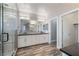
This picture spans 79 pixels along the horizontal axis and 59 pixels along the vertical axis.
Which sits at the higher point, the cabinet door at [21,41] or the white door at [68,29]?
the white door at [68,29]

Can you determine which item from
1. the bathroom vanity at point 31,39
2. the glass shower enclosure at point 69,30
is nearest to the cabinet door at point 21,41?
the bathroom vanity at point 31,39

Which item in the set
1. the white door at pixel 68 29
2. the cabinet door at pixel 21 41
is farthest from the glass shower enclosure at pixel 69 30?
the cabinet door at pixel 21 41

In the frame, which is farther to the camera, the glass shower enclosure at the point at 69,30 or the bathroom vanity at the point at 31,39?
the glass shower enclosure at the point at 69,30

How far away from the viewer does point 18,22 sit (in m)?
1.96

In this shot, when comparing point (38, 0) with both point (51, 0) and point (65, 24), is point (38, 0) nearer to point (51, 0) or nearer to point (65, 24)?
point (51, 0)

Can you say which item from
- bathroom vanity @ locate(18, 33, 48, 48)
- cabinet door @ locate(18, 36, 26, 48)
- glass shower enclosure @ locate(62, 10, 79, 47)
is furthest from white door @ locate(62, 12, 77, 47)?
cabinet door @ locate(18, 36, 26, 48)

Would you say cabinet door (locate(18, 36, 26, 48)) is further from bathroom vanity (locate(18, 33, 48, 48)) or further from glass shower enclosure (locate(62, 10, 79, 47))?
glass shower enclosure (locate(62, 10, 79, 47))

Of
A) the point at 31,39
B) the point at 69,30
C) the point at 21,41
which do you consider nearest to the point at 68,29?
the point at 69,30

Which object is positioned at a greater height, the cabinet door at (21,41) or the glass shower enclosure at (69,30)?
the glass shower enclosure at (69,30)

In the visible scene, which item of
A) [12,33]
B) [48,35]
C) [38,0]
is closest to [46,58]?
[38,0]

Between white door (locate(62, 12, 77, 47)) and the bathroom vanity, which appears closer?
the bathroom vanity

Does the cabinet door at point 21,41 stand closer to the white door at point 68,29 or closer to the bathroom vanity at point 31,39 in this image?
the bathroom vanity at point 31,39

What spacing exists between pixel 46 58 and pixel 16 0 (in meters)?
0.80

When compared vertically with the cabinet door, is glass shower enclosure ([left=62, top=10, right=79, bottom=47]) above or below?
above
